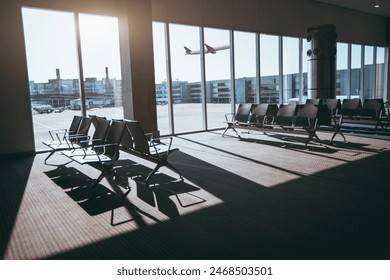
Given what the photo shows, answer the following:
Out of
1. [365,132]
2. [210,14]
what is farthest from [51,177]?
[365,132]

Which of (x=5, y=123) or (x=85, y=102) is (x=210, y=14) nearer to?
(x=85, y=102)

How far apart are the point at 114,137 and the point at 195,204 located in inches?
62.0

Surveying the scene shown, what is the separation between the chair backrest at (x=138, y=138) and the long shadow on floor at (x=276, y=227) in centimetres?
89

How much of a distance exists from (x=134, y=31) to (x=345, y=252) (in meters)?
6.87

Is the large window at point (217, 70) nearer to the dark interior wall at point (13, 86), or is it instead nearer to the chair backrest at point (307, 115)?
the chair backrest at point (307, 115)

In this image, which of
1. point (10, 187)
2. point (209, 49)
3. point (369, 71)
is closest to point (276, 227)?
point (10, 187)

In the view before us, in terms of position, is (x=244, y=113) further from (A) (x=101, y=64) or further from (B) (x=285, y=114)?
(A) (x=101, y=64)

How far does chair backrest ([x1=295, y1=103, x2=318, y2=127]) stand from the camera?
7133 millimetres

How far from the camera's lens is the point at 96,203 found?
399 cm

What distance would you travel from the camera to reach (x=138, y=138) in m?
4.80

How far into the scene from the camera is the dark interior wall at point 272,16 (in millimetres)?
9367

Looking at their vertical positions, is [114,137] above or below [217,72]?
below

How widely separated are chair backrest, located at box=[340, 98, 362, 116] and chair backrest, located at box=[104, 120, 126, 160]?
6413 millimetres

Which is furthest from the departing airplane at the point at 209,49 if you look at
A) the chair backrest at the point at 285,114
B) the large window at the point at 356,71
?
the large window at the point at 356,71
